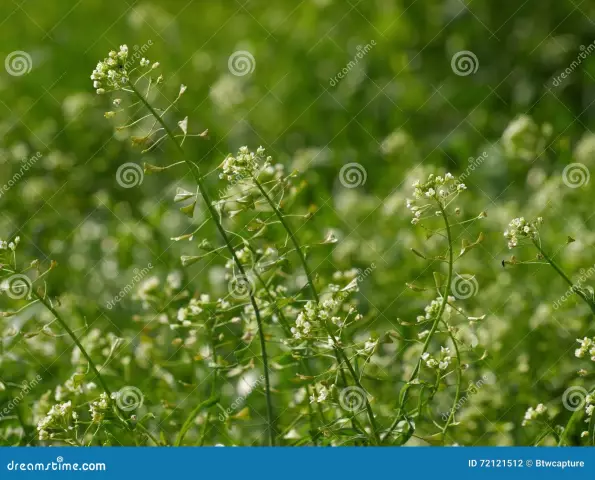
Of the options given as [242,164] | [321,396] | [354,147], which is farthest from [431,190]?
[354,147]

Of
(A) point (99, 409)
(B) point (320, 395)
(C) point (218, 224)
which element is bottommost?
(A) point (99, 409)

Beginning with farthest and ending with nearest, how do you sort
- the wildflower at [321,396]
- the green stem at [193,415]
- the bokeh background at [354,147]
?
the bokeh background at [354,147] → the green stem at [193,415] → the wildflower at [321,396]

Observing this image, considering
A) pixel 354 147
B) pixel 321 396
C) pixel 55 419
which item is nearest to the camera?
pixel 321 396

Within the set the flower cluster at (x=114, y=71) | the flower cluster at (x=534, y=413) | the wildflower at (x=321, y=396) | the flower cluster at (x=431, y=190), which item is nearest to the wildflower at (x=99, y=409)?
the wildflower at (x=321, y=396)

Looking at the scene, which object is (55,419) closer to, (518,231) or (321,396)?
(321,396)

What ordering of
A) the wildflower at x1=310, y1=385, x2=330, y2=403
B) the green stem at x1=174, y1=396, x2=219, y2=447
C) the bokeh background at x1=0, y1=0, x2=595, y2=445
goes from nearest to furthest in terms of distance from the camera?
the wildflower at x1=310, y1=385, x2=330, y2=403 < the green stem at x1=174, y1=396, x2=219, y2=447 < the bokeh background at x1=0, y1=0, x2=595, y2=445

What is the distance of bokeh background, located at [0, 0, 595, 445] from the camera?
3527 mm

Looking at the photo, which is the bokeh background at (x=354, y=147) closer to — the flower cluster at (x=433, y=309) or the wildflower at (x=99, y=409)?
the flower cluster at (x=433, y=309)

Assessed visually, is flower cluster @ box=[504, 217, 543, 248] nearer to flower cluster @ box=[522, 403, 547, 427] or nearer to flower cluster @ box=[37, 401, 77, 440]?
flower cluster @ box=[522, 403, 547, 427]

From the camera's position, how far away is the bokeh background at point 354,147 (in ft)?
11.6

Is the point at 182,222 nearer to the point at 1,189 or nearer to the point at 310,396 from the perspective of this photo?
the point at 1,189

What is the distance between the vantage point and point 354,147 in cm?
529

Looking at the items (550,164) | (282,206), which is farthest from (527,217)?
(282,206)

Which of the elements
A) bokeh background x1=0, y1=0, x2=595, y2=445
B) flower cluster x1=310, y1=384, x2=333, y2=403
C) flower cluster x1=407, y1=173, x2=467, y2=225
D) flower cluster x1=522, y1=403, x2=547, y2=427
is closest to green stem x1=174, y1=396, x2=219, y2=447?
flower cluster x1=310, y1=384, x2=333, y2=403
